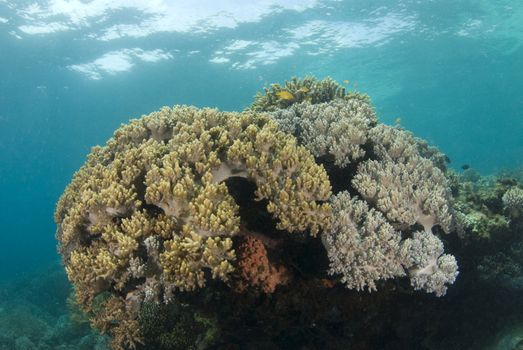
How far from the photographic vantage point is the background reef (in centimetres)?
426

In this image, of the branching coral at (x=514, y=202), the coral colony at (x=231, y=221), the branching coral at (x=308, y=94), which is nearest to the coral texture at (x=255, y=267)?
the coral colony at (x=231, y=221)

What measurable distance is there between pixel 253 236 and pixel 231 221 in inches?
30.7

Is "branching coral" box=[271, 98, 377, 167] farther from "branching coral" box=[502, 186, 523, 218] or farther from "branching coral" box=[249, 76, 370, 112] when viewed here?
"branching coral" box=[502, 186, 523, 218]

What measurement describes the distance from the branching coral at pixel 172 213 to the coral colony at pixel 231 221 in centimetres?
1

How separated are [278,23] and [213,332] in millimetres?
34512

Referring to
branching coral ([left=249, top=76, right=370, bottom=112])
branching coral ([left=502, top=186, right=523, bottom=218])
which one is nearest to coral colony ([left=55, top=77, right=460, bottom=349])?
branching coral ([left=502, top=186, right=523, bottom=218])

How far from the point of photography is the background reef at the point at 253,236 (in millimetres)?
4258

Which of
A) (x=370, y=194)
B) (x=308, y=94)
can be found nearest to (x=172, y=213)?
(x=370, y=194)

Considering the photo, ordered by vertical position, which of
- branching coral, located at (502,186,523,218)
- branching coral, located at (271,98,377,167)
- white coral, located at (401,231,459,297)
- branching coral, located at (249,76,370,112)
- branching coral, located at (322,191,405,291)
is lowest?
branching coral, located at (502,186,523,218)

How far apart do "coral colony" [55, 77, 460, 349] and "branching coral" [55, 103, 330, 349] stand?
1cm

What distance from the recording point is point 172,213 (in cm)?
425

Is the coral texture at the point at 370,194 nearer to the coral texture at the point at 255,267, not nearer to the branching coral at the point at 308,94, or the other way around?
the coral texture at the point at 255,267

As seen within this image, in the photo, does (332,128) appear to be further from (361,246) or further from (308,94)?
(308,94)

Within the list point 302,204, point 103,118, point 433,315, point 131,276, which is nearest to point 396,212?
point 302,204
